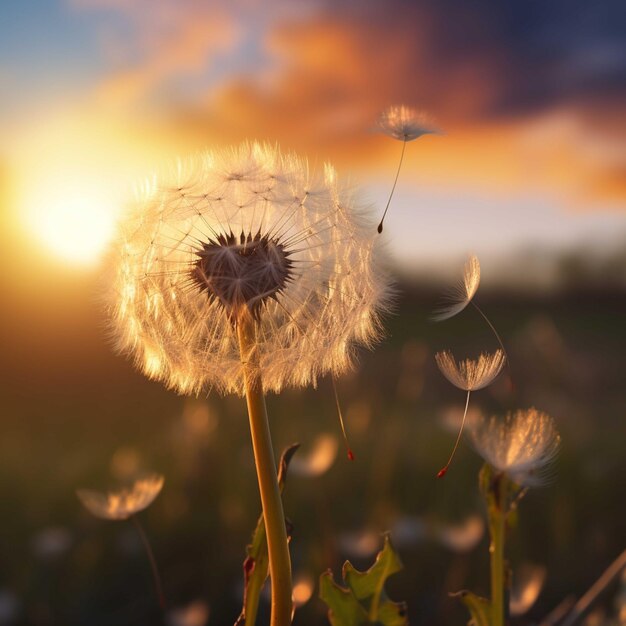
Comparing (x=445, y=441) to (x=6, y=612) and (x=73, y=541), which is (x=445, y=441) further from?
(x=6, y=612)

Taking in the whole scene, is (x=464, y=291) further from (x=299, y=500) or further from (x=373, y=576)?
(x=299, y=500)

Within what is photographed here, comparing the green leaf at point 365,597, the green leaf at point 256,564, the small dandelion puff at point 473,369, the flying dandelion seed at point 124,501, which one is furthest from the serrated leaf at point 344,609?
the flying dandelion seed at point 124,501

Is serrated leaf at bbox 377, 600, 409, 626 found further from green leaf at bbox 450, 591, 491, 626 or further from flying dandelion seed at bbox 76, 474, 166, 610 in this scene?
flying dandelion seed at bbox 76, 474, 166, 610

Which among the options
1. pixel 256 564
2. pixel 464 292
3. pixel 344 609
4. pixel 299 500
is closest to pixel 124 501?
pixel 256 564

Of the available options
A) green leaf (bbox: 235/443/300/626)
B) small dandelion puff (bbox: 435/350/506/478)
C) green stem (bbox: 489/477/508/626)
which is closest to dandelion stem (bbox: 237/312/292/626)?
green leaf (bbox: 235/443/300/626)

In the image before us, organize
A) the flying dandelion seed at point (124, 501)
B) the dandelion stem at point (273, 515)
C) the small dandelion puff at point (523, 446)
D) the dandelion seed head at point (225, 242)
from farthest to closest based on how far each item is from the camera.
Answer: the flying dandelion seed at point (124, 501)
the dandelion seed head at point (225, 242)
the small dandelion puff at point (523, 446)
the dandelion stem at point (273, 515)

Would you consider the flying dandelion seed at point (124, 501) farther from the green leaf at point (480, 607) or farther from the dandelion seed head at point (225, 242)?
the green leaf at point (480, 607)
